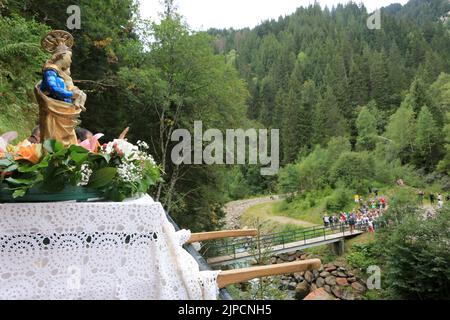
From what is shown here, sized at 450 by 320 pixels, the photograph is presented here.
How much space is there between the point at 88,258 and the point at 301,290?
20.1 meters

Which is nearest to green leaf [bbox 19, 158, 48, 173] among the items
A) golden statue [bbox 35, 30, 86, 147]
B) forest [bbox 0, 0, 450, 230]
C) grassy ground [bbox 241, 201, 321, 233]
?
golden statue [bbox 35, 30, 86, 147]

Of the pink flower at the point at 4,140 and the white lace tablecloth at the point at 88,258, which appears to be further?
the pink flower at the point at 4,140

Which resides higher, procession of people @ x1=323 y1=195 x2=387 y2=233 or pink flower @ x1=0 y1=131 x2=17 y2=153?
pink flower @ x1=0 y1=131 x2=17 y2=153

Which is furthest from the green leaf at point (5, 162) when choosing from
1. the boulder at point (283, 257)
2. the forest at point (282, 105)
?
the boulder at point (283, 257)

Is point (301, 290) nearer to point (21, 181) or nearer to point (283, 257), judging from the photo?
point (283, 257)

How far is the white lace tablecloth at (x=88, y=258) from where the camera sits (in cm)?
131

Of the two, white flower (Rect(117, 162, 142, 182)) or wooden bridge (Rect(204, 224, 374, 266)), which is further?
wooden bridge (Rect(204, 224, 374, 266))

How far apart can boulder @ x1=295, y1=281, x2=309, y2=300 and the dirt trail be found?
332 inches

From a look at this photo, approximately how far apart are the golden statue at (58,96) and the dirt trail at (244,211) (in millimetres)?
25015

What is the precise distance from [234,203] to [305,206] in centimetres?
1004

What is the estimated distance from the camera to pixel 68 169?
4.45 ft

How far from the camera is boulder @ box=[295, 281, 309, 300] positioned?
19.4 metres

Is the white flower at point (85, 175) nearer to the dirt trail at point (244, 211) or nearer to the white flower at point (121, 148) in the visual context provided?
the white flower at point (121, 148)

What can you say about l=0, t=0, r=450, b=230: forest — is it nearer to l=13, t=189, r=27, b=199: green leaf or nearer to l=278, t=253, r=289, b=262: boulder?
l=13, t=189, r=27, b=199: green leaf
